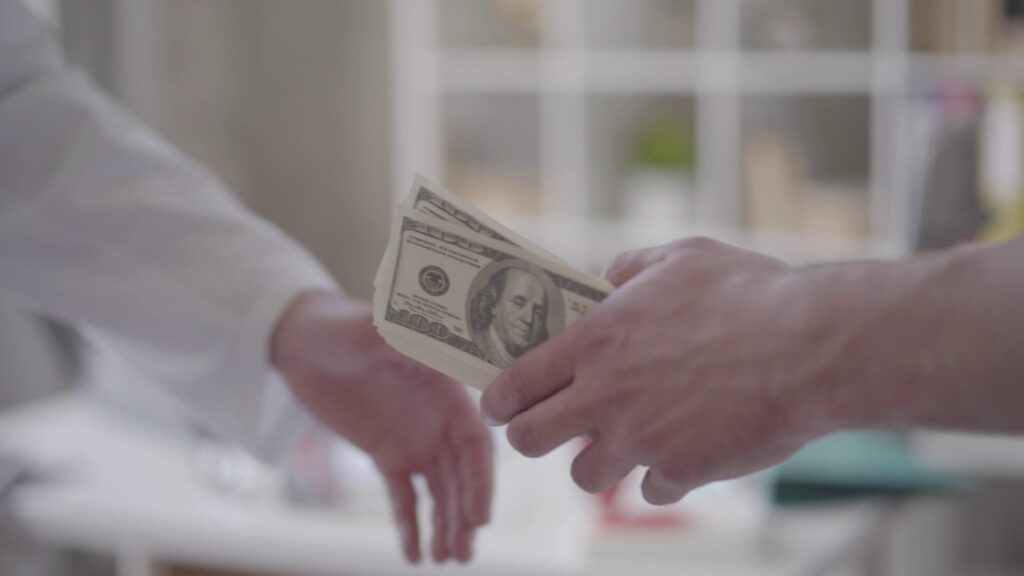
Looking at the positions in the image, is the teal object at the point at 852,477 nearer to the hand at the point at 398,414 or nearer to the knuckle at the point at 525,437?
the hand at the point at 398,414

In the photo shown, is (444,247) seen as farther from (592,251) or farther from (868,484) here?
(592,251)

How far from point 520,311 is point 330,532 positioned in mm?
972

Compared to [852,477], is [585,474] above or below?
above

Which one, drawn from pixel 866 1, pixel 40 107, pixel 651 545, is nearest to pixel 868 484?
pixel 651 545

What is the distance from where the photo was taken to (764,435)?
1.92 ft

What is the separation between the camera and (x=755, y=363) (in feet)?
1.91

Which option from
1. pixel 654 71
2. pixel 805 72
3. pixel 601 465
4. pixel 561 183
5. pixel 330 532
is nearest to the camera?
pixel 601 465

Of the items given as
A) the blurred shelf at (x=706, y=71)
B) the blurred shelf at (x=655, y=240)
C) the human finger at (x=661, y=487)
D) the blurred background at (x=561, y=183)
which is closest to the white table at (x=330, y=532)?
the blurred background at (x=561, y=183)

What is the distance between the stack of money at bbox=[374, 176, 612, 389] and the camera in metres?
0.70

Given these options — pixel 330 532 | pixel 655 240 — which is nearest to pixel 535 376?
pixel 330 532

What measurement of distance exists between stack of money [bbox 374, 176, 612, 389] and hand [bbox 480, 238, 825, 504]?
47 millimetres

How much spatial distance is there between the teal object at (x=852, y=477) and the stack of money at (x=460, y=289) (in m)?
1.05

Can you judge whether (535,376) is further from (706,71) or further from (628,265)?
(706,71)

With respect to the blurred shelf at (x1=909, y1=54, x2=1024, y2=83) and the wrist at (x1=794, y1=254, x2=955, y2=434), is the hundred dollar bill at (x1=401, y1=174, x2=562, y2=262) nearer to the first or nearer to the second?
the wrist at (x1=794, y1=254, x2=955, y2=434)
